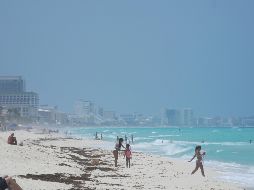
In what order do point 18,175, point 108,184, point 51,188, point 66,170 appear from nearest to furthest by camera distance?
1. point 51,188
2. point 18,175
3. point 108,184
4. point 66,170

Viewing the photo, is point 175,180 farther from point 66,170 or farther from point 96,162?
point 96,162

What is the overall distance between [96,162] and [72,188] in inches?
556

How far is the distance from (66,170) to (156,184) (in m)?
5.04

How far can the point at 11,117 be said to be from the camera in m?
177

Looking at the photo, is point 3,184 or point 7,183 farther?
point 7,183

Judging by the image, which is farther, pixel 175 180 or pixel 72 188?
pixel 175 180

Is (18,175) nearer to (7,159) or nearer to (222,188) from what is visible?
(7,159)

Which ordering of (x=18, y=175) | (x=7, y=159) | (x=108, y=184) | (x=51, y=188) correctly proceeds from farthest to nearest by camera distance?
(x=7, y=159), (x=108, y=184), (x=18, y=175), (x=51, y=188)

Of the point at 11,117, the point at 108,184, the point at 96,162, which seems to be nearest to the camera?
the point at 108,184

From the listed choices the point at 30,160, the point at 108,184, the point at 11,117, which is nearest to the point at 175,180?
the point at 108,184

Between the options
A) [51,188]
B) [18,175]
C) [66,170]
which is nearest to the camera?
[51,188]

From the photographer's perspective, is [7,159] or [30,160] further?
[30,160]

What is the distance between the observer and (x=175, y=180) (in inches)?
918

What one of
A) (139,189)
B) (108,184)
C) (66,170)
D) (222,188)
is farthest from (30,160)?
(222,188)
